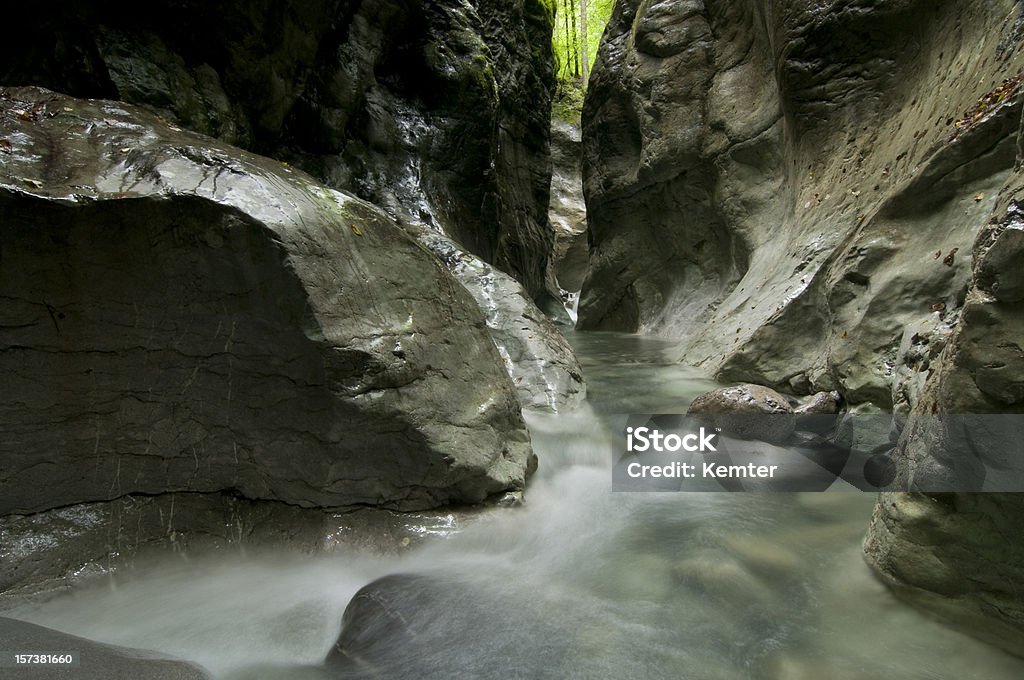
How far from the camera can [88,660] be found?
2027mm

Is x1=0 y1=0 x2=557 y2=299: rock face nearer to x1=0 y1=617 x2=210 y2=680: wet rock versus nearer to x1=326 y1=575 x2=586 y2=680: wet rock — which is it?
x1=0 y1=617 x2=210 y2=680: wet rock

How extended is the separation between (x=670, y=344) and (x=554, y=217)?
18.7 meters

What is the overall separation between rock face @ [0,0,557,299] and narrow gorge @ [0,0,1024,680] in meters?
0.08

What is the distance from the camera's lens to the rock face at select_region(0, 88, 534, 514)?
107 inches

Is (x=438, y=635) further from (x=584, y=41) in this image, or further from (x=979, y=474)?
(x=584, y=41)

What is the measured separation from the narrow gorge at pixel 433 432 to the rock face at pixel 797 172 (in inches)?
2.2

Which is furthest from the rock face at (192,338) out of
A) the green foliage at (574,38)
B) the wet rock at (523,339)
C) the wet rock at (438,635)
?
the green foliage at (574,38)

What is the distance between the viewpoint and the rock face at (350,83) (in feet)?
19.2

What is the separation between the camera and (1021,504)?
77.9 inches

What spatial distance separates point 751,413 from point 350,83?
8829 millimetres

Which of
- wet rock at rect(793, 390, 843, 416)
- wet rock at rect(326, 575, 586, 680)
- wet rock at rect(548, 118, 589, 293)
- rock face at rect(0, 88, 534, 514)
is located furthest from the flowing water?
wet rock at rect(548, 118, 589, 293)

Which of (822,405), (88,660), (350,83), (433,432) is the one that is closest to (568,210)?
(350,83)

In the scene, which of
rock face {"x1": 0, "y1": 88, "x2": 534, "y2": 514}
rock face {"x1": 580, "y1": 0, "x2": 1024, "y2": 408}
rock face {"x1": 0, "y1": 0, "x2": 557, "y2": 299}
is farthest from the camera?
rock face {"x1": 0, "y1": 0, "x2": 557, "y2": 299}

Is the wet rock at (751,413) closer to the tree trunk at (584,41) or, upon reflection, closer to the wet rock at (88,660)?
the wet rock at (88,660)
